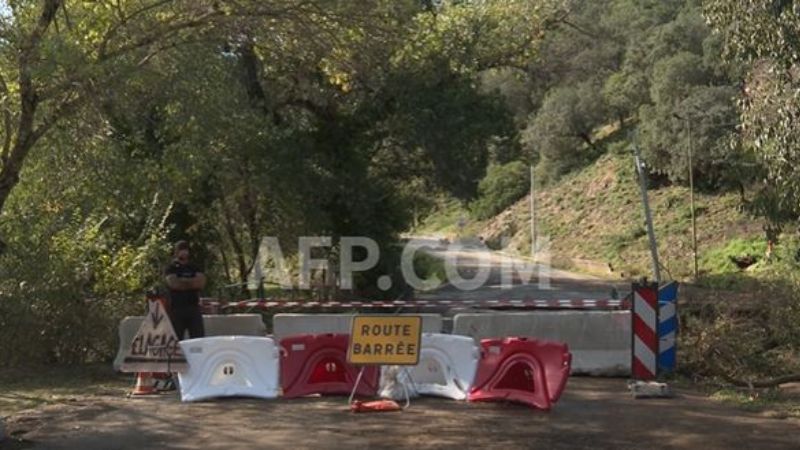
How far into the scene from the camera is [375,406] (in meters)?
10.6

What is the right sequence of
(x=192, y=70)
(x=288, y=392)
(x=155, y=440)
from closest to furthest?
(x=155, y=440) < (x=288, y=392) < (x=192, y=70)

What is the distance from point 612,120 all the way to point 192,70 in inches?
2368

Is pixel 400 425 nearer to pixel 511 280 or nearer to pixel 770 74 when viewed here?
pixel 770 74

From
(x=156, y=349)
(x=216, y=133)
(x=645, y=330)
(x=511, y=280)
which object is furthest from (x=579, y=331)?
(x=511, y=280)

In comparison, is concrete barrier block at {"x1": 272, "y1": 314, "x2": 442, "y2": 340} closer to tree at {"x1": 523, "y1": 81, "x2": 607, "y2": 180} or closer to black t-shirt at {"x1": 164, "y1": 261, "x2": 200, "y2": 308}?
black t-shirt at {"x1": 164, "y1": 261, "x2": 200, "y2": 308}

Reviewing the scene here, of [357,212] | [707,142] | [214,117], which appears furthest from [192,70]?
[707,142]

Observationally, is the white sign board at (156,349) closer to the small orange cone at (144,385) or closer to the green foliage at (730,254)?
the small orange cone at (144,385)

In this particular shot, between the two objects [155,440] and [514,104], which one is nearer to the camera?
[155,440]

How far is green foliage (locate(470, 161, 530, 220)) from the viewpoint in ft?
254

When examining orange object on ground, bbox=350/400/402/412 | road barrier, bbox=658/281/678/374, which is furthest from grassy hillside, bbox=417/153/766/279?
orange object on ground, bbox=350/400/402/412

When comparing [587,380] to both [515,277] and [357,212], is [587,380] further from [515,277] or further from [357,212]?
[515,277]

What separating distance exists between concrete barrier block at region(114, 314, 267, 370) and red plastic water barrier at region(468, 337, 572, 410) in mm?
4021

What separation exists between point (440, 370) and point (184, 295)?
138 inches

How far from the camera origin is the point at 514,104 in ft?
249
